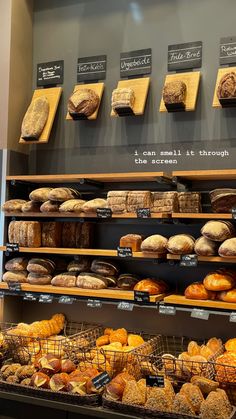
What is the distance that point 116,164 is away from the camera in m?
3.64

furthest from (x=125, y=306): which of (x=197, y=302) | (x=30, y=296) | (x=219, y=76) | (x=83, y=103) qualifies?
(x=219, y=76)

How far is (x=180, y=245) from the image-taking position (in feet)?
9.75

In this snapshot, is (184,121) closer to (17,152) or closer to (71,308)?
(17,152)

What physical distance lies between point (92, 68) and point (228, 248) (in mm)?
1803

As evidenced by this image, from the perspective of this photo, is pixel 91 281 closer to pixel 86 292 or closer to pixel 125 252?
pixel 86 292

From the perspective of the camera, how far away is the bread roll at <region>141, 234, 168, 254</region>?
3.06 m

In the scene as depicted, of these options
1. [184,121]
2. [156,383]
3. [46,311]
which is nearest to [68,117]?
[184,121]

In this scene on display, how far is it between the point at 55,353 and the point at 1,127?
1765mm

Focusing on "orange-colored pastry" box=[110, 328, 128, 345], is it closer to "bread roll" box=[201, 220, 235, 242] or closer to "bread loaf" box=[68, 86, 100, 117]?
"bread roll" box=[201, 220, 235, 242]

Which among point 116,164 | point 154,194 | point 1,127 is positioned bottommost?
point 154,194

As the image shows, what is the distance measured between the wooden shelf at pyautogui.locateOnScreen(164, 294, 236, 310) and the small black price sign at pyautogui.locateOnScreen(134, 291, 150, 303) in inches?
4.5

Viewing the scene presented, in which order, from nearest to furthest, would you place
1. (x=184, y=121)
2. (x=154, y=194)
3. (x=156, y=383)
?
(x=156, y=383) < (x=154, y=194) < (x=184, y=121)

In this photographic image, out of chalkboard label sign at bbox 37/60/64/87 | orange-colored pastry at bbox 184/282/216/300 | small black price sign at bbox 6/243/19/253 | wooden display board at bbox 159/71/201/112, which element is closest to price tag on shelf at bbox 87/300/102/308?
orange-colored pastry at bbox 184/282/216/300

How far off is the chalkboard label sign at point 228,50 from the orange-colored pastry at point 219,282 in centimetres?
142
